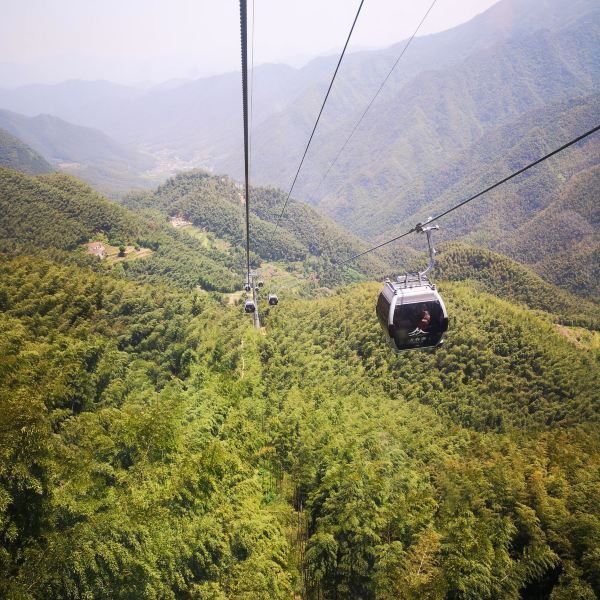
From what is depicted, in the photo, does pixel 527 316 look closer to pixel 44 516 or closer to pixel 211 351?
pixel 211 351

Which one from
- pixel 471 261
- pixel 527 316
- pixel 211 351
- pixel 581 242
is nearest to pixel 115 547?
pixel 211 351

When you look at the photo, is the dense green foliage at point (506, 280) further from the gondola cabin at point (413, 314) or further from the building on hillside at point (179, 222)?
the building on hillside at point (179, 222)

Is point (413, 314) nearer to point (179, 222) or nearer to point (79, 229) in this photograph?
point (79, 229)

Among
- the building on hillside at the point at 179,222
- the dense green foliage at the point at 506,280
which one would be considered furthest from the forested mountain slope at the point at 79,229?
the dense green foliage at the point at 506,280

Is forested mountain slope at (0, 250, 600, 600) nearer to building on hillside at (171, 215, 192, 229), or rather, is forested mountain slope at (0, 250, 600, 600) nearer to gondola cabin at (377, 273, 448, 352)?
gondola cabin at (377, 273, 448, 352)

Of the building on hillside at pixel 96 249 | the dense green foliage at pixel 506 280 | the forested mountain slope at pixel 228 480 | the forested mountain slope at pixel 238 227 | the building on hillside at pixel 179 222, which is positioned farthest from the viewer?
the forested mountain slope at pixel 238 227

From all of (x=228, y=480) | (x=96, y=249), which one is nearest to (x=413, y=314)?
(x=228, y=480)

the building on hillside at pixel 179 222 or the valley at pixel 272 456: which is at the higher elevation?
the building on hillside at pixel 179 222

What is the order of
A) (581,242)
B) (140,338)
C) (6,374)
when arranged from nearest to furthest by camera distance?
(6,374) < (140,338) < (581,242)
